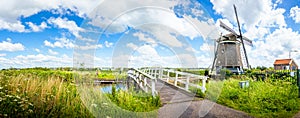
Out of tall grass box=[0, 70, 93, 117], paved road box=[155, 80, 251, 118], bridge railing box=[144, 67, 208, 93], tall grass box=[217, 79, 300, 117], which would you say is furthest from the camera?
bridge railing box=[144, 67, 208, 93]

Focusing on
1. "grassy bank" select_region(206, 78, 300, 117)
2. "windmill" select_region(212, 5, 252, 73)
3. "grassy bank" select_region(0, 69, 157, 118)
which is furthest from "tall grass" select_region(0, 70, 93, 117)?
"windmill" select_region(212, 5, 252, 73)

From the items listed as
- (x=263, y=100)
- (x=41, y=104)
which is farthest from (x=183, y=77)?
(x=41, y=104)

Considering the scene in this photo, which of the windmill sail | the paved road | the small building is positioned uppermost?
the windmill sail

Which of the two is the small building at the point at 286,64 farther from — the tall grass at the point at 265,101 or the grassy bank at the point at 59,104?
the grassy bank at the point at 59,104

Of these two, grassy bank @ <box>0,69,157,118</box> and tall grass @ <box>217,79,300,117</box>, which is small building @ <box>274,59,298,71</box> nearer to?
tall grass @ <box>217,79,300,117</box>

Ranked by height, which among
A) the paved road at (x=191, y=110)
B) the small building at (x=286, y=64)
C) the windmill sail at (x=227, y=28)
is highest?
the windmill sail at (x=227, y=28)

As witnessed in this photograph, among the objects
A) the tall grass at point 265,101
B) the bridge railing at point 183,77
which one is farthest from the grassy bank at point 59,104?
the bridge railing at point 183,77

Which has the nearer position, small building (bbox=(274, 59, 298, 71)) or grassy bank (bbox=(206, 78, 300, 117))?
grassy bank (bbox=(206, 78, 300, 117))

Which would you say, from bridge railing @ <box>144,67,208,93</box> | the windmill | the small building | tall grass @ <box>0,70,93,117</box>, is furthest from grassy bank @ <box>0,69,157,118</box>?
the small building

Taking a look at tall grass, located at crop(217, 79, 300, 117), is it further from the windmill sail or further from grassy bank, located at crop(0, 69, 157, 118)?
the windmill sail

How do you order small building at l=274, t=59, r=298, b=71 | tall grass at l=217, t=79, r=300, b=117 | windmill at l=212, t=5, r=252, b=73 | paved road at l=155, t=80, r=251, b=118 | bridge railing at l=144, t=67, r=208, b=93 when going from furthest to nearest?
small building at l=274, t=59, r=298, b=71 < windmill at l=212, t=5, r=252, b=73 < bridge railing at l=144, t=67, r=208, b=93 < tall grass at l=217, t=79, r=300, b=117 < paved road at l=155, t=80, r=251, b=118

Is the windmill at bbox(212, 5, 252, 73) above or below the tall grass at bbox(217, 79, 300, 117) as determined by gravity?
above

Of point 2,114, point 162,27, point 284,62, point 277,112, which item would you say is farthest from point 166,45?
point 284,62

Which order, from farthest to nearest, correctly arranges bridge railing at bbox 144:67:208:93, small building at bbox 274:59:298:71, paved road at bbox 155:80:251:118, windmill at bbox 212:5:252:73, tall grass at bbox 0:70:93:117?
small building at bbox 274:59:298:71 < windmill at bbox 212:5:252:73 < bridge railing at bbox 144:67:208:93 < paved road at bbox 155:80:251:118 < tall grass at bbox 0:70:93:117
